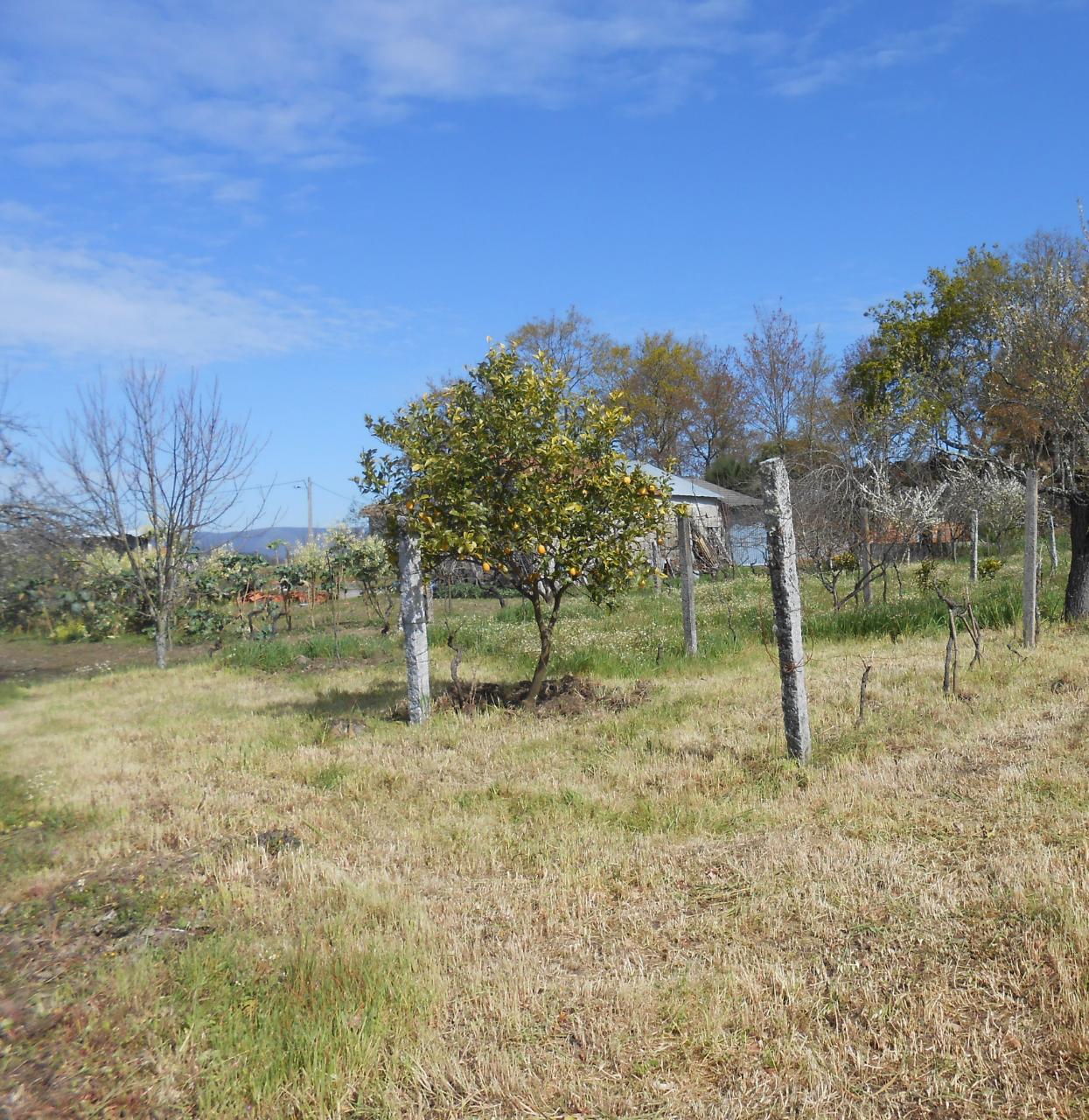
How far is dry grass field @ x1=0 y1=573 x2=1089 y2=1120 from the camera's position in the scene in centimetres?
320

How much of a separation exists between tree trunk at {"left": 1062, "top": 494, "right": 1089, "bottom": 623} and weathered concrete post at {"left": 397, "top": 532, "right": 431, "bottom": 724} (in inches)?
358

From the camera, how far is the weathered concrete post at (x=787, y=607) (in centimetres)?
666

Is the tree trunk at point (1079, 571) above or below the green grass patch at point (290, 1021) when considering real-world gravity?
above

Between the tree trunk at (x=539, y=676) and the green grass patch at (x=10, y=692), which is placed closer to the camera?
the tree trunk at (x=539, y=676)

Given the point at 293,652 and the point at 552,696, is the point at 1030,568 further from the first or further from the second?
the point at 293,652

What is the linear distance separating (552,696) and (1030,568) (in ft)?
20.6

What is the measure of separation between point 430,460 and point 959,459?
41.3 feet

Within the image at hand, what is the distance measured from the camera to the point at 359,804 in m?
6.51

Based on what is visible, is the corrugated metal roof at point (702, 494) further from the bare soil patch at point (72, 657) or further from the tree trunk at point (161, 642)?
the tree trunk at point (161, 642)

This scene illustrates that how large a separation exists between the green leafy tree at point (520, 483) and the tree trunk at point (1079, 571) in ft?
23.1

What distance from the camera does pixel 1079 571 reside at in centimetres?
1236

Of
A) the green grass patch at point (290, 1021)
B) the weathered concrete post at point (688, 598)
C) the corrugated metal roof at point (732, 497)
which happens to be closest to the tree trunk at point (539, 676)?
the weathered concrete post at point (688, 598)

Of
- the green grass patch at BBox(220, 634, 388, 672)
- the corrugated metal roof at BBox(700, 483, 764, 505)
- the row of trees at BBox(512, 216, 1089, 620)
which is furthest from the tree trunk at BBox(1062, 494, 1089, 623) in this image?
the corrugated metal roof at BBox(700, 483, 764, 505)

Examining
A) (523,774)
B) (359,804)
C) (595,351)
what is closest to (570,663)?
(523,774)
